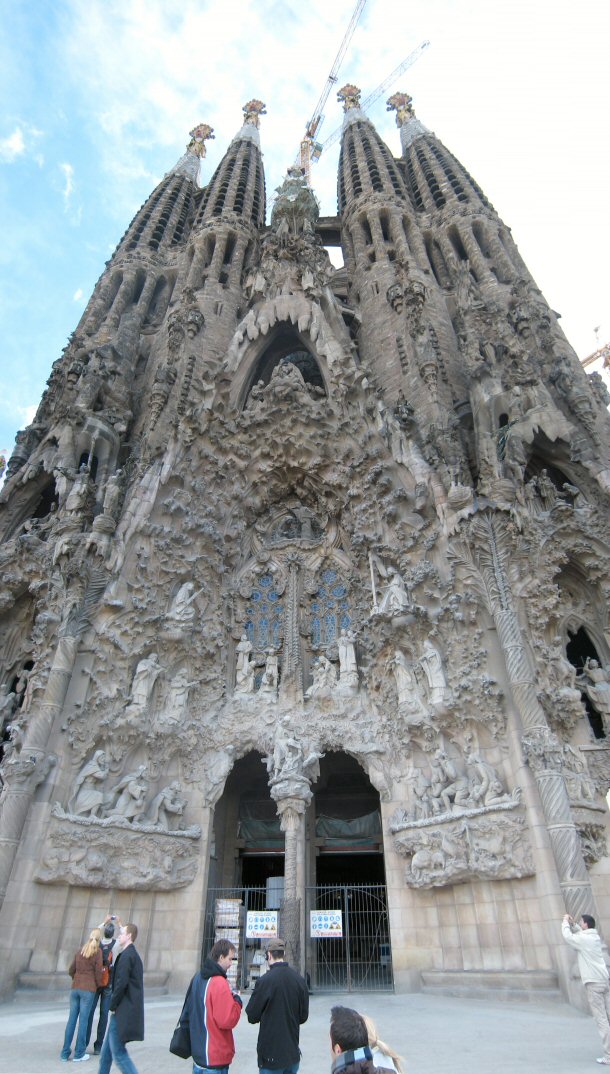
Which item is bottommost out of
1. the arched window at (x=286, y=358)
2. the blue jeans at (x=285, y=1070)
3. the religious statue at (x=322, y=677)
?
the blue jeans at (x=285, y=1070)

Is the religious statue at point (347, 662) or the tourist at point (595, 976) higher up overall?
the religious statue at point (347, 662)

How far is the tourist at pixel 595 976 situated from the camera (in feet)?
14.5

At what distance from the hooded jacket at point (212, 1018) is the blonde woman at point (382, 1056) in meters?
1.05

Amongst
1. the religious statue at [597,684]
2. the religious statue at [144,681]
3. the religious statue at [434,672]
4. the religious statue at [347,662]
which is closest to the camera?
the religious statue at [434,672]

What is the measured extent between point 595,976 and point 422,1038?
1931 millimetres

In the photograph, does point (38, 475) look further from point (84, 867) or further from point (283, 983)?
point (283, 983)

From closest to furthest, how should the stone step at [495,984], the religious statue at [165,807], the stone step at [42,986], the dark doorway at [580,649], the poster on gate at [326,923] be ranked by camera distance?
the stone step at [495,984]
the stone step at [42,986]
the poster on gate at [326,923]
the religious statue at [165,807]
the dark doorway at [580,649]

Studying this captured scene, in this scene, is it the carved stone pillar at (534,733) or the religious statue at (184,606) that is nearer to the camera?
the carved stone pillar at (534,733)

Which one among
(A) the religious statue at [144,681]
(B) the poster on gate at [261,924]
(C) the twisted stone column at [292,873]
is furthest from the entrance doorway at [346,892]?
(A) the religious statue at [144,681]

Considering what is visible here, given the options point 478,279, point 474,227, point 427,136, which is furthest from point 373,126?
point 478,279

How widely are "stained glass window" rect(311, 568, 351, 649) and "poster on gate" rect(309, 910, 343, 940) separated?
15.8 feet

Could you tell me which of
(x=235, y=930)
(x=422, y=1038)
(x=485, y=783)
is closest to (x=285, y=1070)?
(x=422, y=1038)

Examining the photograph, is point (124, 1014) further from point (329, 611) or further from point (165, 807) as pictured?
point (329, 611)

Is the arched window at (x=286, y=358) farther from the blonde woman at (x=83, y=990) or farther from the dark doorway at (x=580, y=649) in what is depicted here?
the blonde woman at (x=83, y=990)
